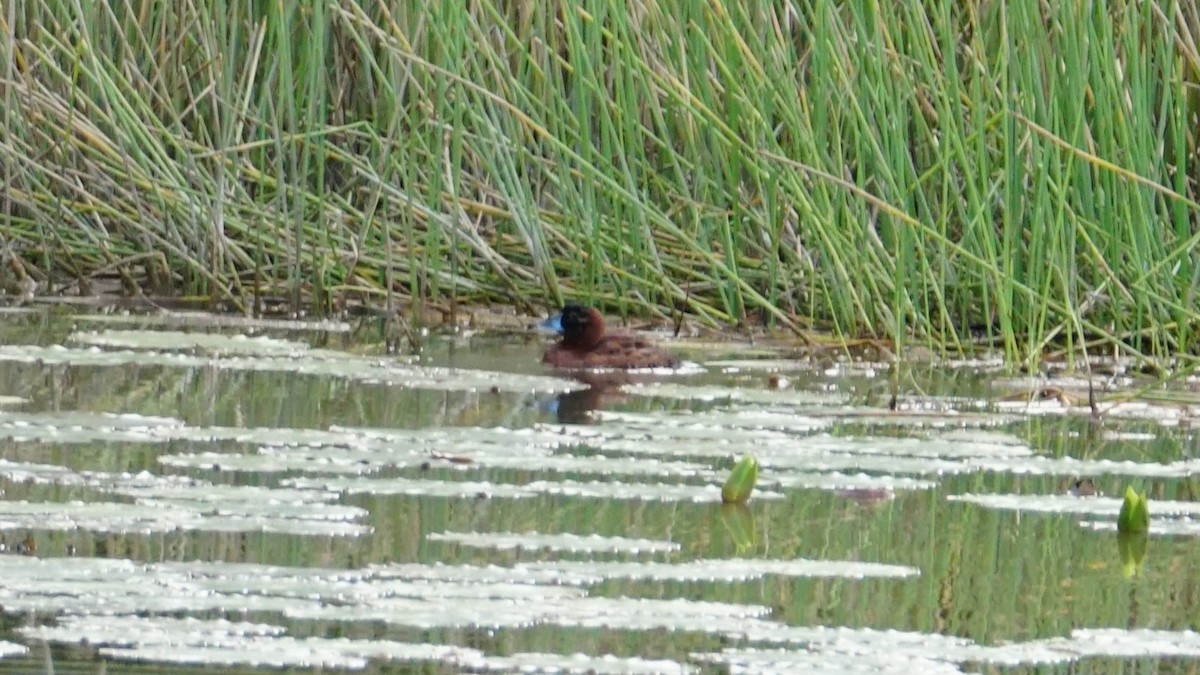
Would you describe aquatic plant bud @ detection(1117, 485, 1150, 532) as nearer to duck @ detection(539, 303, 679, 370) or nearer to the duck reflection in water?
the duck reflection in water

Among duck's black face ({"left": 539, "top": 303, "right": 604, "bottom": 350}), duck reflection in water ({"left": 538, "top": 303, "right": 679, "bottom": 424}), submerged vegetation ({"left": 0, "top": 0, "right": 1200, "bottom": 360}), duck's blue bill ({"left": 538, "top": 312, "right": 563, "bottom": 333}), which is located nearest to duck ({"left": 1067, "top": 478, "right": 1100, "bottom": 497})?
submerged vegetation ({"left": 0, "top": 0, "right": 1200, "bottom": 360})

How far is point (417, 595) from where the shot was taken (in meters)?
3.32

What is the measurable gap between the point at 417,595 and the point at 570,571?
304 mm

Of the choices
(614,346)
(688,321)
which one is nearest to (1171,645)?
(614,346)

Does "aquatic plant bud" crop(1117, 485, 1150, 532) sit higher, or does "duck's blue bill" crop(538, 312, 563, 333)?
"duck's blue bill" crop(538, 312, 563, 333)

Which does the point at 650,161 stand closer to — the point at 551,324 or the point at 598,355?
the point at 551,324

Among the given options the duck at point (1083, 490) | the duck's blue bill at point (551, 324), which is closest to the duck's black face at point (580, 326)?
the duck's blue bill at point (551, 324)

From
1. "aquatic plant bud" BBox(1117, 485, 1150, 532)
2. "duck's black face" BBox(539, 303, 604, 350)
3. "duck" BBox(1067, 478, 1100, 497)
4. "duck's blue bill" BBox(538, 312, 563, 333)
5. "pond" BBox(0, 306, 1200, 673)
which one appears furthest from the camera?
"duck's blue bill" BBox(538, 312, 563, 333)

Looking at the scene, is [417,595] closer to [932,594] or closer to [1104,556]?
[932,594]

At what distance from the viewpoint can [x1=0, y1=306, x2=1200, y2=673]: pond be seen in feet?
10.3

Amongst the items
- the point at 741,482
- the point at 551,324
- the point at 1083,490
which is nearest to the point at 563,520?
the point at 741,482

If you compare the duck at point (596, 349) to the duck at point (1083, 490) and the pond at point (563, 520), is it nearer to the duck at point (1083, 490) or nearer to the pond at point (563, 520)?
the pond at point (563, 520)

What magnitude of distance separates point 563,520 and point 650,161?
496cm

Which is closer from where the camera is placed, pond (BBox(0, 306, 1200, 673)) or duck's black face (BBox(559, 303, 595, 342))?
pond (BBox(0, 306, 1200, 673))
